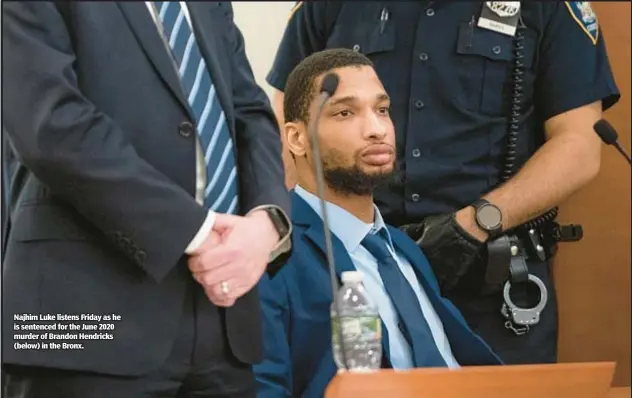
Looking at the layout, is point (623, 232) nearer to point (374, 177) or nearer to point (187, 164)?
point (374, 177)

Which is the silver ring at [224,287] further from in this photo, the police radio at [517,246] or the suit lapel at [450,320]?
the police radio at [517,246]

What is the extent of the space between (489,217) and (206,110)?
0.54 metres

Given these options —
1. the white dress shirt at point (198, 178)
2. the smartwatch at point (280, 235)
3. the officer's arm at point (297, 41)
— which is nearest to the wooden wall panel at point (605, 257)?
the officer's arm at point (297, 41)

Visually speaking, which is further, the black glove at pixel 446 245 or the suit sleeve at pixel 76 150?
the black glove at pixel 446 245

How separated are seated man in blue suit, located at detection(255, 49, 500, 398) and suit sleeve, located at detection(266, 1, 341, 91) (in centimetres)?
3

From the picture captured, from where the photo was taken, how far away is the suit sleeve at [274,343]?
4.38 ft

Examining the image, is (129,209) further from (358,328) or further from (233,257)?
(358,328)

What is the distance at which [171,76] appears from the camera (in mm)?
1201

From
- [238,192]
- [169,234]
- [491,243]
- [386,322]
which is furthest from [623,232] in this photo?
[169,234]

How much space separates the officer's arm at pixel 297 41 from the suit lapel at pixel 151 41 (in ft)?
0.76

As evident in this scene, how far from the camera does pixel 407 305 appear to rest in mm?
1513

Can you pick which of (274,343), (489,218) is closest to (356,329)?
(274,343)

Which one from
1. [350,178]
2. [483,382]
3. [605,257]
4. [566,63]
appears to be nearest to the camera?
[483,382]

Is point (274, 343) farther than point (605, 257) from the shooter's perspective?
No
